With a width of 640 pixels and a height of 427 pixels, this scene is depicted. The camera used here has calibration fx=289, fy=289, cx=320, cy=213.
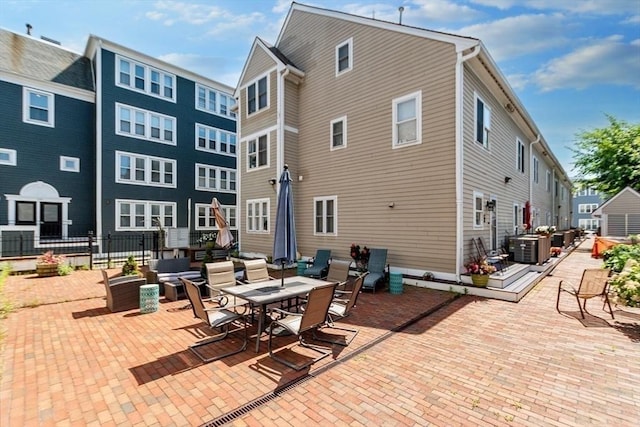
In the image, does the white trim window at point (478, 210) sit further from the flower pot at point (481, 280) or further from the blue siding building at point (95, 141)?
the blue siding building at point (95, 141)

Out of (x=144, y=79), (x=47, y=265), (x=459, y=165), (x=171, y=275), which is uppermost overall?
(x=144, y=79)

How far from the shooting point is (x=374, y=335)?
17.4 ft

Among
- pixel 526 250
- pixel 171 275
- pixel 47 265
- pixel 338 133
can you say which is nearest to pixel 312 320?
pixel 171 275

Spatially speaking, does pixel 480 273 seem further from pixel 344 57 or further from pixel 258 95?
pixel 258 95

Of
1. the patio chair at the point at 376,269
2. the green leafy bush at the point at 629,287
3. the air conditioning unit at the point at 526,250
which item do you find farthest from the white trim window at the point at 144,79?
the green leafy bush at the point at 629,287

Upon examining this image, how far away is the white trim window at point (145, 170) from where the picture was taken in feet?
57.2

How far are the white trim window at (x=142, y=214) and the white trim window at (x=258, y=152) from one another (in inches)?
326

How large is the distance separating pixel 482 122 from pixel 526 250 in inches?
207

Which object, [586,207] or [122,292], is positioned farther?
[586,207]

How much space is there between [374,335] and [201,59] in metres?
22.1

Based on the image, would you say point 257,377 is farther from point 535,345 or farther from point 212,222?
point 212,222

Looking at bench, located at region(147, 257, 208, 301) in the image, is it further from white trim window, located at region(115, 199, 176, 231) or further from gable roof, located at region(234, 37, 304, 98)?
white trim window, located at region(115, 199, 176, 231)

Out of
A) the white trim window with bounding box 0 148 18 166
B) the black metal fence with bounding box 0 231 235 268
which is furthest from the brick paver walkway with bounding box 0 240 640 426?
the white trim window with bounding box 0 148 18 166

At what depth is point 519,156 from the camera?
49.0 ft
